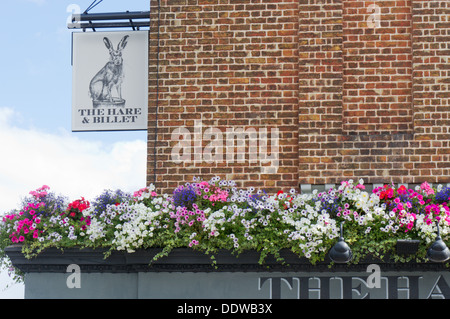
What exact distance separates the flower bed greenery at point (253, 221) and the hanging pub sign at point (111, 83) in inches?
65.9

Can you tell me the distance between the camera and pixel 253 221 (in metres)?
10.7

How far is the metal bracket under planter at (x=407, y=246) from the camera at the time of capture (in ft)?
33.9

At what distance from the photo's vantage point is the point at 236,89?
11906mm

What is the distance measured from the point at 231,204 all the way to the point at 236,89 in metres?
1.98

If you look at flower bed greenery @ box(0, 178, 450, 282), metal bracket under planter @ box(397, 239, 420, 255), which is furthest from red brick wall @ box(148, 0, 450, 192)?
metal bracket under planter @ box(397, 239, 420, 255)

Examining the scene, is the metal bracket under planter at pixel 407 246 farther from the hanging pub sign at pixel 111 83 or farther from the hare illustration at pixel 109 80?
the hare illustration at pixel 109 80

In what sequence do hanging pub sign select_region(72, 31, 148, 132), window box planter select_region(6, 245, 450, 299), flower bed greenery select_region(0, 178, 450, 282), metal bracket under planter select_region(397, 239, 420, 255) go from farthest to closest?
hanging pub sign select_region(72, 31, 148, 132) < window box planter select_region(6, 245, 450, 299) < flower bed greenery select_region(0, 178, 450, 282) < metal bracket under planter select_region(397, 239, 420, 255)

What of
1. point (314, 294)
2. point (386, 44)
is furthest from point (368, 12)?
point (314, 294)

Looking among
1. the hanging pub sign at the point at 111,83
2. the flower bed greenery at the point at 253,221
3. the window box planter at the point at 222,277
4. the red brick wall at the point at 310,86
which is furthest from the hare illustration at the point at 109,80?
the window box planter at the point at 222,277

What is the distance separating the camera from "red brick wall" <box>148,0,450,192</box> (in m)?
11.5

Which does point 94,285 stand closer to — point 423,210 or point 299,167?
point 299,167

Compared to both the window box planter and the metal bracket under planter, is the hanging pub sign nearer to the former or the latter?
the window box planter

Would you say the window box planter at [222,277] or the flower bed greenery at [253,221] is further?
the window box planter at [222,277]

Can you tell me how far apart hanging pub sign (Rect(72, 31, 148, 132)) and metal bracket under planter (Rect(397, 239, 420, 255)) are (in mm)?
4642
